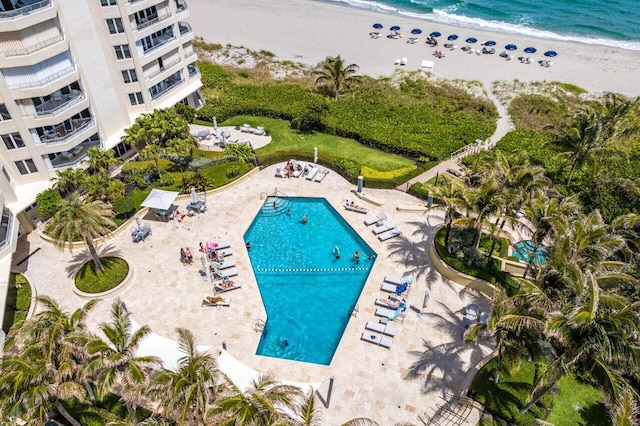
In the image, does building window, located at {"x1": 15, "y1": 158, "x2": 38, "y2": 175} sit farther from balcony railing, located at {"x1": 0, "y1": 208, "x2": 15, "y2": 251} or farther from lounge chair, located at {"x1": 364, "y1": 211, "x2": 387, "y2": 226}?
lounge chair, located at {"x1": 364, "y1": 211, "x2": 387, "y2": 226}

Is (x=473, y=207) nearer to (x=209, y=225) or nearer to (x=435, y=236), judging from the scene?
(x=435, y=236)

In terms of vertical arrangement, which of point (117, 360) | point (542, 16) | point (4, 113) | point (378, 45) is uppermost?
point (4, 113)

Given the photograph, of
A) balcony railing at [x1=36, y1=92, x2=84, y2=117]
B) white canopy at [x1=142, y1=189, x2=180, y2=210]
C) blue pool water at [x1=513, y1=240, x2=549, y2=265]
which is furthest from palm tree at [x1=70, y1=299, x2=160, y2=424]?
balcony railing at [x1=36, y1=92, x2=84, y2=117]

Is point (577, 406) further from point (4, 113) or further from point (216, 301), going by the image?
point (4, 113)

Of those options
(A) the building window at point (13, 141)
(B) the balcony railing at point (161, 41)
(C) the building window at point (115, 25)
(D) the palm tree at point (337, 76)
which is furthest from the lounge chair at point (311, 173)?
(A) the building window at point (13, 141)

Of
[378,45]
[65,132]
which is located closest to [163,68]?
[65,132]
